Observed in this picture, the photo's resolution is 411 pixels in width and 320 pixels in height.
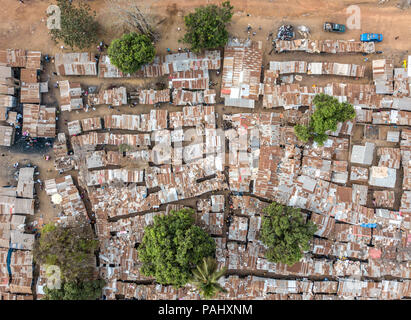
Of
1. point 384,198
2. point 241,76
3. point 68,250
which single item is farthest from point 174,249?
point 384,198

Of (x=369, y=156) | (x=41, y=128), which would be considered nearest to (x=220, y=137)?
(x=369, y=156)

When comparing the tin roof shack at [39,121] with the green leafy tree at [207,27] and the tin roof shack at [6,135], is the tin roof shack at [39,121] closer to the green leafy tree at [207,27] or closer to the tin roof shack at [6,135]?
the tin roof shack at [6,135]

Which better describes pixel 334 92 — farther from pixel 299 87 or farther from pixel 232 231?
pixel 232 231

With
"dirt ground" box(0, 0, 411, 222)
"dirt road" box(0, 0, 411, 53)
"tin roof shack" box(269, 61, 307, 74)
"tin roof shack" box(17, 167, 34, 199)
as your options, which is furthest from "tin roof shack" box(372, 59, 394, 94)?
"tin roof shack" box(17, 167, 34, 199)

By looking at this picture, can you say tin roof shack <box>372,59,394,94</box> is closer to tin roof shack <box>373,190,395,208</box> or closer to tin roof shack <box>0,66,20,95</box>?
tin roof shack <box>373,190,395,208</box>

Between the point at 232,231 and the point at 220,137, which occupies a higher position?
the point at 220,137

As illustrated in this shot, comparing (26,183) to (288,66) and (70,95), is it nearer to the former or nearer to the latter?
(70,95)
